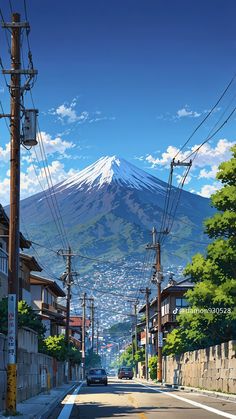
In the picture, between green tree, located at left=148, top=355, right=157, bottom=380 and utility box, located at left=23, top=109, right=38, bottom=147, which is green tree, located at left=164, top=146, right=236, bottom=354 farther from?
green tree, located at left=148, top=355, right=157, bottom=380

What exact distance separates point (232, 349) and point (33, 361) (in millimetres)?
9163

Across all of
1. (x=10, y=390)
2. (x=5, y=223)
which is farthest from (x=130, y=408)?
(x=5, y=223)

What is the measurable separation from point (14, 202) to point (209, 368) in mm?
22246

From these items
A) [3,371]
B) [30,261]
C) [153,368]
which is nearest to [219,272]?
[3,371]

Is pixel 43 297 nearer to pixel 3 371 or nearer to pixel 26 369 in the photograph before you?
pixel 26 369

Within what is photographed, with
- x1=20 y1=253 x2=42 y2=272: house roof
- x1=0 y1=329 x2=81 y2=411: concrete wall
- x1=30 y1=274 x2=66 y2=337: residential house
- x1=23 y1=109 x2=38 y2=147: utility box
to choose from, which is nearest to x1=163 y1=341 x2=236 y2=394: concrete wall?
x1=0 y1=329 x2=81 y2=411: concrete wall

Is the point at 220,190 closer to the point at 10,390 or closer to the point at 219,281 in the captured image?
the point at 219,281

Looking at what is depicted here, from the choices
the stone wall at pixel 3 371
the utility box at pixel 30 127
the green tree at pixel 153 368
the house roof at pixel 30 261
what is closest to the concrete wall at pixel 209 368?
the house roof at pixel 30 261

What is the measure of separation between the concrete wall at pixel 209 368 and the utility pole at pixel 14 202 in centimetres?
1516

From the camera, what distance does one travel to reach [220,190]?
34.5m

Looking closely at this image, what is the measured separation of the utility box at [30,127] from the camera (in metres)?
20.5

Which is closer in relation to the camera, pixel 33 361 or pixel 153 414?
pixel 153 414

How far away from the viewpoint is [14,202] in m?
19.8

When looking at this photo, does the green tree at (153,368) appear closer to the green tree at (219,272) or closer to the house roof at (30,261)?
the house roof at (30,261)
